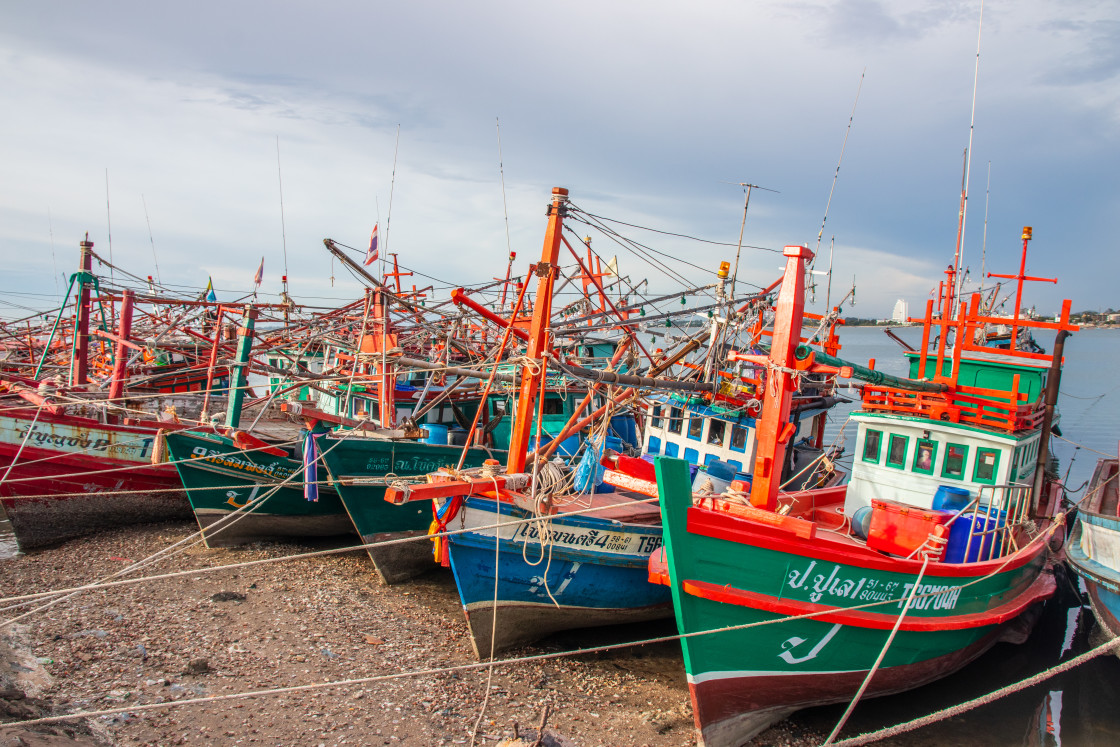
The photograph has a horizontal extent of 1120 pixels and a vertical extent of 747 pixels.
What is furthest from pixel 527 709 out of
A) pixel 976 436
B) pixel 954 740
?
pixel 976 436

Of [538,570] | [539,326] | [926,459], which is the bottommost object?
[538,570]

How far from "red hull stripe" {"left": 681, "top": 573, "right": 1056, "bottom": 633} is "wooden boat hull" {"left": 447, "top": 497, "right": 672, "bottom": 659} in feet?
8.30

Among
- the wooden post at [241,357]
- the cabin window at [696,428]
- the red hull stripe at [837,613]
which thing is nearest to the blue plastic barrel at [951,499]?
the red hull stripe at [837,613]

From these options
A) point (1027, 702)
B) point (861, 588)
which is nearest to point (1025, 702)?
point (1027, 702)

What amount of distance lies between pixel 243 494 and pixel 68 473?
11.0 feet

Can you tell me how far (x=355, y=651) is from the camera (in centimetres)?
944

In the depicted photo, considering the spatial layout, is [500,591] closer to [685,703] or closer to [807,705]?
[685,703]

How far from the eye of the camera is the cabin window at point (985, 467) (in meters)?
9.63

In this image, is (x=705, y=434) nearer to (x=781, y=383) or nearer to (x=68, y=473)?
(x=781, y=383)

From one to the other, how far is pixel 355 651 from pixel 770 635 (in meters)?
5.75

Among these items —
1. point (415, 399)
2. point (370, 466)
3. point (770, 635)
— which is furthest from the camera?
point (415, 399)

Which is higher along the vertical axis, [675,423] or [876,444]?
[876,444]

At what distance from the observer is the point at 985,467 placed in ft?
31.9

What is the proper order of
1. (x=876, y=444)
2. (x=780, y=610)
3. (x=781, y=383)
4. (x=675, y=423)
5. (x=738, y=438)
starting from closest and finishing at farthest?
(x=780, y=610)
(x=781, y=383)
(x=876, y=444)
(x=738, y=438)
(x=675, y=423)
